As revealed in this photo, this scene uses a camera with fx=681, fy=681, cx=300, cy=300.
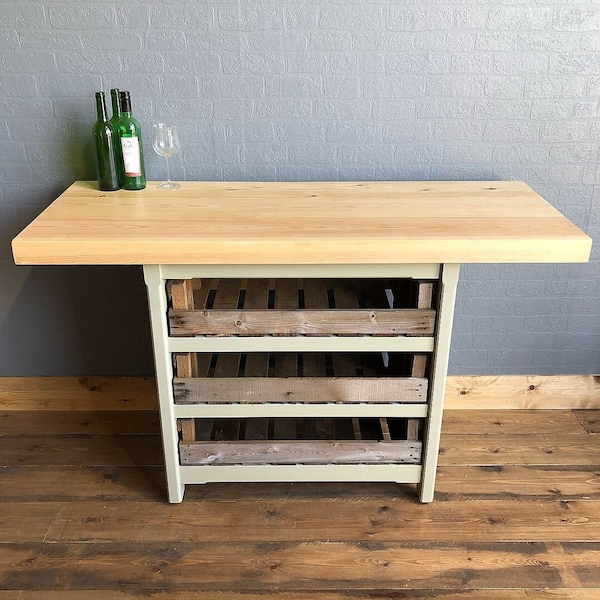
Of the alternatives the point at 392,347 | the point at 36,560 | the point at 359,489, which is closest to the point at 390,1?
the point at 392,347

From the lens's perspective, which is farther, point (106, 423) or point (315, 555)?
point (106, 423)

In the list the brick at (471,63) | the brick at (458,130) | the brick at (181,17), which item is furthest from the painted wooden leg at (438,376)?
the brick at (181,17)

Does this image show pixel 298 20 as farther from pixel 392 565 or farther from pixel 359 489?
pixel 392 565

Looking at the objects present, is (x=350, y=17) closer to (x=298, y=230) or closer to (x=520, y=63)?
(x=520, y=63)

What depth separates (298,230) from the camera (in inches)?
70.2

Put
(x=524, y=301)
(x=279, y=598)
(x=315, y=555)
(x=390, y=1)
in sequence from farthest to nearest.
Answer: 1. (x=524, y=301)
2. (x=390, y=1)
3. (x=315, y=555)
4. (x=279, y=598)

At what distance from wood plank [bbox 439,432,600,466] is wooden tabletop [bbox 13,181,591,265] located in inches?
36.8

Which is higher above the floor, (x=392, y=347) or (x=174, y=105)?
(x=174, y=105)

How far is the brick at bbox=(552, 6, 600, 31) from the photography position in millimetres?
2158

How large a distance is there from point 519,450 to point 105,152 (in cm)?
176

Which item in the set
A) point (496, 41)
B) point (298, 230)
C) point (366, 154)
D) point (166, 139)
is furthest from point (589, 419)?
point (166, 139)

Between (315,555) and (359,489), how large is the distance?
0.33 meters

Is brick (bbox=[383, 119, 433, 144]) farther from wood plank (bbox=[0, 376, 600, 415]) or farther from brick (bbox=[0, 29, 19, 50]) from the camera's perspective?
brick (bbox=[0, 29, 19, 50])

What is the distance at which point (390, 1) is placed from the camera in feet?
7.02
